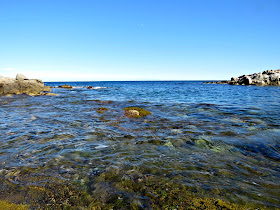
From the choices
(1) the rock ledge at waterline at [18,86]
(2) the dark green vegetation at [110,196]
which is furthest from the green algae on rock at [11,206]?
(1) the rock ledge at waterline at [18,86]

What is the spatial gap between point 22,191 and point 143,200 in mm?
2999

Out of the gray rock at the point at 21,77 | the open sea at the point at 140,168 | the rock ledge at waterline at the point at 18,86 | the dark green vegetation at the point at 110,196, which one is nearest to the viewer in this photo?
the dark green vegetation at the point at 110,196

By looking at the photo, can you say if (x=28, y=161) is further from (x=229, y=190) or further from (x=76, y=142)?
(x=229, y=190)

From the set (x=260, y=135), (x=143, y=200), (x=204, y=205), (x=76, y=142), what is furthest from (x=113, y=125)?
(x=260, y=135)

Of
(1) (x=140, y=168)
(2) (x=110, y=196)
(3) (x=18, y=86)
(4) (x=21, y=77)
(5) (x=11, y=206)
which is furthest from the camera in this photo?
(4) (x=21, y=77)

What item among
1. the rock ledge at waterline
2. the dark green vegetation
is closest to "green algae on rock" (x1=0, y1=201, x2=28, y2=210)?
the dark green vegetation

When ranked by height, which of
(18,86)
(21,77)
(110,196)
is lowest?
(110,196)

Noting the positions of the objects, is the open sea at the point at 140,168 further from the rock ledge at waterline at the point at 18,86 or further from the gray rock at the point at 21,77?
the gray rock at the point at 21,77

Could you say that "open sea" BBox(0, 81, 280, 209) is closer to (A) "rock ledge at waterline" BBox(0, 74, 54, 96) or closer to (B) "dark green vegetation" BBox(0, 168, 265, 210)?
(B) "dark green vegetation" BBox(0, 168, 265, 210)

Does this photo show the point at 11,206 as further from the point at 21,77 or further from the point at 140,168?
the point at 21,77

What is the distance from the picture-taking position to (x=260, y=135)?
8.28 m

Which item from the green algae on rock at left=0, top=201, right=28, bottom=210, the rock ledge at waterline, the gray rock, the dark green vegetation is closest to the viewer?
the green algae on rock at left=0, top=201, right=28, bottom=210

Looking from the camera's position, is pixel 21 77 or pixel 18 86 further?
pixel 21 77

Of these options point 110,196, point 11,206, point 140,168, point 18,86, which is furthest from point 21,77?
point 110,196
